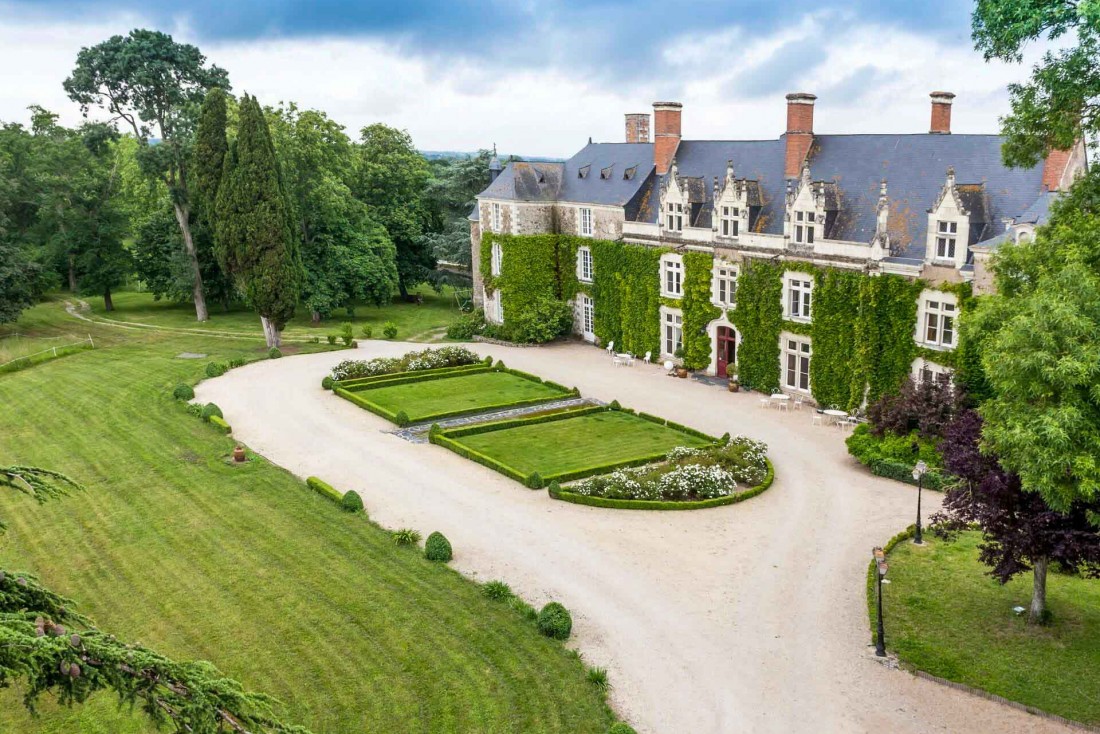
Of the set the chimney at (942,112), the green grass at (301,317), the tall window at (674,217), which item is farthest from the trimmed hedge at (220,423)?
the chimney at (942,112)

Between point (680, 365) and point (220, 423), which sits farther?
point (680, 365)

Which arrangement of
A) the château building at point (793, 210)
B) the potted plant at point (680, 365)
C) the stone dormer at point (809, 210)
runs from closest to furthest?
the château building at point (793, 210)
the stone dormer at point (809, 210)
the potted plant at point (680, 365)

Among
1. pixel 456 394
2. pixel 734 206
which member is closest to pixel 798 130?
pixel 734 206

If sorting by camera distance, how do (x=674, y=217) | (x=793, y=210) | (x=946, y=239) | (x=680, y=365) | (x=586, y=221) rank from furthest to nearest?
(x=586, y=221), (x=674, y=217), (x=680, y=365), (x=793, y=210), (x=946, y=239)

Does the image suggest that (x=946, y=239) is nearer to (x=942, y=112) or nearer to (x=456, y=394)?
(x=942, y=112)

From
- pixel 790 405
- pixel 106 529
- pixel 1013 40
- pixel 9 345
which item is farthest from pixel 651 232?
pixel 9 345

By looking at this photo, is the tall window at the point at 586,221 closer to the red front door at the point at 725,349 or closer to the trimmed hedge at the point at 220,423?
the red front door at the point at 725,349
